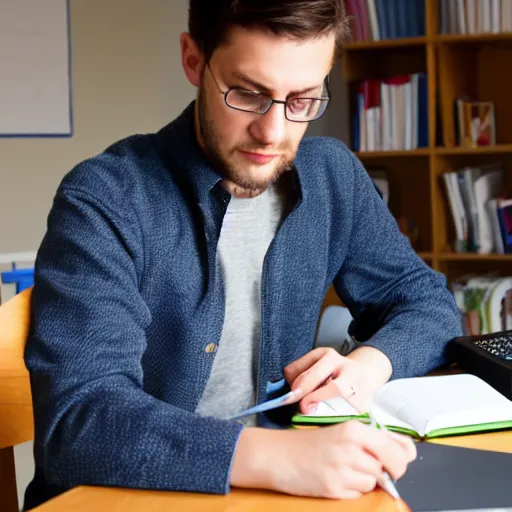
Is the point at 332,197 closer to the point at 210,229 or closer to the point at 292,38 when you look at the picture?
the point at 210,229

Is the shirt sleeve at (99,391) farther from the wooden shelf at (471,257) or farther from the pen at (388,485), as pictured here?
the wooden shelf at (471,257)

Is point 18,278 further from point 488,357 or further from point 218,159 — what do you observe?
point 488,357

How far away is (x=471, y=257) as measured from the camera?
10.2 feet

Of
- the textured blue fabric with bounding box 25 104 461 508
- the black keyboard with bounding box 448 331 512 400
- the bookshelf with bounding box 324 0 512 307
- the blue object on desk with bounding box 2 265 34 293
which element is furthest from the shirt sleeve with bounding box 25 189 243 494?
the bookshelf with bounding box 324 0 512 307

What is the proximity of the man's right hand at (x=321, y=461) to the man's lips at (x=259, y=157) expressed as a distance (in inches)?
18.1

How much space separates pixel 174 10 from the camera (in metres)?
3.21

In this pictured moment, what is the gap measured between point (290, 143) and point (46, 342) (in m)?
0.47

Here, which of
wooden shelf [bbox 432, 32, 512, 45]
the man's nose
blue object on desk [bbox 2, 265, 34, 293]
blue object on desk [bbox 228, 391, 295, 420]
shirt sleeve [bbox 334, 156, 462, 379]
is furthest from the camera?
wooden shelf [bbox 432, 32, 512, 45]

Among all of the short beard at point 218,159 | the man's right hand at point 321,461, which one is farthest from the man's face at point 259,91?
the man's right hand at point 321,461

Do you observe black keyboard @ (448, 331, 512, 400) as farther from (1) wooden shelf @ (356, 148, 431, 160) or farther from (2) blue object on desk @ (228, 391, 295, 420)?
(1) wooden shelf @ (356, 148, 431, 160)

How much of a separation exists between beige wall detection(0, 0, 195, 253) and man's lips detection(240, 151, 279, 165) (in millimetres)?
1636

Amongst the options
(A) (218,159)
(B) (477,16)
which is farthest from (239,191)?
(B) (477,16)

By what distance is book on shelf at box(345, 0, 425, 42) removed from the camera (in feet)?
10.4

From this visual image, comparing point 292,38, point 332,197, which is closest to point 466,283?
point 332,197
